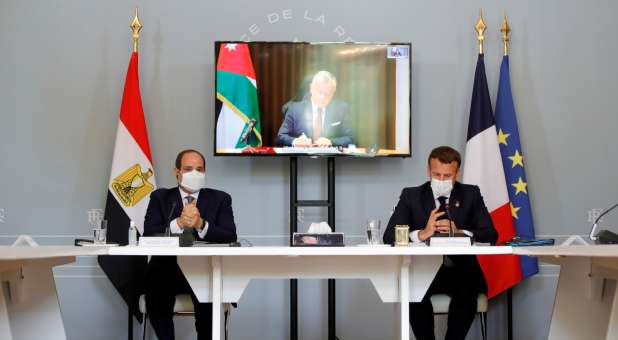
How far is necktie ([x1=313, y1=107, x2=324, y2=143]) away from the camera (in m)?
4.52

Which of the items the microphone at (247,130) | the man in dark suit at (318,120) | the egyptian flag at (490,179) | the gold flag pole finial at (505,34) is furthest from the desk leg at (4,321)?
the gold flag pole finial at (505,34)

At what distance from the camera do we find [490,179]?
4508mm

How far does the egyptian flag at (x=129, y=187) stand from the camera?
4469 mm

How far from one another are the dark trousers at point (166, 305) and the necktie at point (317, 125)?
53.9 inches

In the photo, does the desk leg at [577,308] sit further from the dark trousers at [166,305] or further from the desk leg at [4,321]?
the desk leg at [4,321]

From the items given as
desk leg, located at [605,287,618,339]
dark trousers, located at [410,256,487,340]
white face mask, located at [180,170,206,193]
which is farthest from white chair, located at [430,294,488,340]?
white face mask, located at [180,170,206,193]

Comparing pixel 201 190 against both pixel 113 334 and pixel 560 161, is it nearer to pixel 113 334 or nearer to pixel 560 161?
pixel 113 334

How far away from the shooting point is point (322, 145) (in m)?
4.49

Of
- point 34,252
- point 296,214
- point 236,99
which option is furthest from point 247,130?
point 34,252

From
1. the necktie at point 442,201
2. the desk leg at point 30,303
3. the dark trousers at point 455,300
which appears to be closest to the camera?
the desk leg at point 30,303

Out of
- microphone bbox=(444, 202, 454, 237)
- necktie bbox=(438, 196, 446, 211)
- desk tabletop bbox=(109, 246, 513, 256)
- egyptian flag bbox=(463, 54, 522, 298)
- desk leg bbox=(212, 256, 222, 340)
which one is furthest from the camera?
egyptian flag bbox=(463, 54, 522, 298)

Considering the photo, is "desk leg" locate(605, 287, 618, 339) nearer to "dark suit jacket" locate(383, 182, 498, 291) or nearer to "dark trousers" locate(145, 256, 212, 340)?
"dark suit jacket" locate(383, 182, 498, 291)

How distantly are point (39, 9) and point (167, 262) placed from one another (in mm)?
2151

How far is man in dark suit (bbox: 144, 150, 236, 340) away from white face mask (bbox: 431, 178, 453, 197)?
1.01 m
